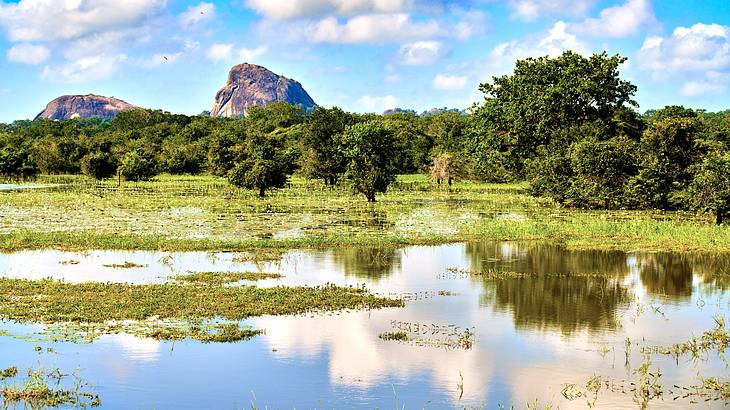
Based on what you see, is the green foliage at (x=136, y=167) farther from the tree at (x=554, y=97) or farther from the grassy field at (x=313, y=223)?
the tree at (x=554, y=97)

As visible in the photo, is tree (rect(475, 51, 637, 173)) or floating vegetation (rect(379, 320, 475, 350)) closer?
floating vegetation (rect(379, 320, 475, 350))

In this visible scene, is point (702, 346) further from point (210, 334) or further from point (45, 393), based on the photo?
point (45, 393)

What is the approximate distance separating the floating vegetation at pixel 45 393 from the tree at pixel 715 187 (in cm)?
3347

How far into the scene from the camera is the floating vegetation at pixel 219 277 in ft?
77.0

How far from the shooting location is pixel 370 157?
180 ft

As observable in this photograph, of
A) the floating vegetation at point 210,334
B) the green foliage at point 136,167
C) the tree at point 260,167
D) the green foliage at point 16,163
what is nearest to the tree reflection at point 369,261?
the floating vegetation at point 210,334

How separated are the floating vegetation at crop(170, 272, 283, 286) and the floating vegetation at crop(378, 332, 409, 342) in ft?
23.9

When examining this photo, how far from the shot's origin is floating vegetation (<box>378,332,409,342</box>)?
17219mm

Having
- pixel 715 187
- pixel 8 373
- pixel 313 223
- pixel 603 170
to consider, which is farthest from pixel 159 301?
pixel 603 170

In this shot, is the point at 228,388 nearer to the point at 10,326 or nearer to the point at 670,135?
the point at 10,326

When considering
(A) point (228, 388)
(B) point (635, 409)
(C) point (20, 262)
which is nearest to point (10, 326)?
(A) point (228, 388)

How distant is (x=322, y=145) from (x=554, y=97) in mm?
28989

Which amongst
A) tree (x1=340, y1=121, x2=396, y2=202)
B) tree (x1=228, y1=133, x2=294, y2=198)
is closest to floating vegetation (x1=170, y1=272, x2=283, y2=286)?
tree (x1=340, y1=121, x2=396, y2=202)

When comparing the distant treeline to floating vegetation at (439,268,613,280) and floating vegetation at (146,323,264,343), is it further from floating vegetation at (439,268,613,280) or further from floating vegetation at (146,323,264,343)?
floating vegetation at (146,323,264,343)
